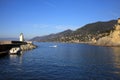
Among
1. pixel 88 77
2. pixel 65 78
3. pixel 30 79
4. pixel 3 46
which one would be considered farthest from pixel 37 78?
pixel 3 46

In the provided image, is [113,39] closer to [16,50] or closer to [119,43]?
[119,43]

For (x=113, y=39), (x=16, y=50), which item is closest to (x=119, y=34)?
(x=113, y=39)

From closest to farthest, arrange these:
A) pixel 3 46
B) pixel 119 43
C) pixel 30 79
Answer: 1. pixel 30 79
2. pixel 3 46
3. pixel 119 43

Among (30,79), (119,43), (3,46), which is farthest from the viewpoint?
(119,43)

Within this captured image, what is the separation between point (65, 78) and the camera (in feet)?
127

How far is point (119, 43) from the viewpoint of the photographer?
19012 centimetres

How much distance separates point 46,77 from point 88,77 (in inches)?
292

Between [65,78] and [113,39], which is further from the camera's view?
[113,39]

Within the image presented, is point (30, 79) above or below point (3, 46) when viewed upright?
below

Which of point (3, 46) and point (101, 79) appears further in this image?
point (3, 46)

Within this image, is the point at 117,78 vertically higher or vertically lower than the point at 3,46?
lower

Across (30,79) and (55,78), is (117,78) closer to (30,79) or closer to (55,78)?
A: (55,78)

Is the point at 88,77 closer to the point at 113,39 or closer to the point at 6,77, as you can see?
the point at 6,77

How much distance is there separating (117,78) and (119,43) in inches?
6170
